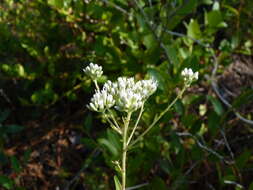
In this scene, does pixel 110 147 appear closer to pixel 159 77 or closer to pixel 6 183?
pixel 159 77

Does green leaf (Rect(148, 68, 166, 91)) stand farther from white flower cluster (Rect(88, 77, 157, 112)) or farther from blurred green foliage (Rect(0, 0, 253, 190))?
white flower cluster (Rect(88, 77, 157, 112))

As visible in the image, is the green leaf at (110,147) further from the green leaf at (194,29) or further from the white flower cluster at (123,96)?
the green leaf at (194,29)

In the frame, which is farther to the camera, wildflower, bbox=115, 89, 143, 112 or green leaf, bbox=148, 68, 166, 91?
green leaf, bbox=148, 68, 166, 91

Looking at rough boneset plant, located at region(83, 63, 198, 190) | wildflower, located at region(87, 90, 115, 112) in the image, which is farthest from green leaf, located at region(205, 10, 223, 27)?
wildflower, located at region(87, 90, 115, 112)

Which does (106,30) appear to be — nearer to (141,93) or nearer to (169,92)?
(169,92)

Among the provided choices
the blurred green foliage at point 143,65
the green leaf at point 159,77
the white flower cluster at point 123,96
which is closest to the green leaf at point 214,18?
→ the blurred green foliage at point 143,65

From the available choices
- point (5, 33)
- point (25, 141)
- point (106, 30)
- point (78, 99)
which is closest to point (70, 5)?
point (106, 30)
